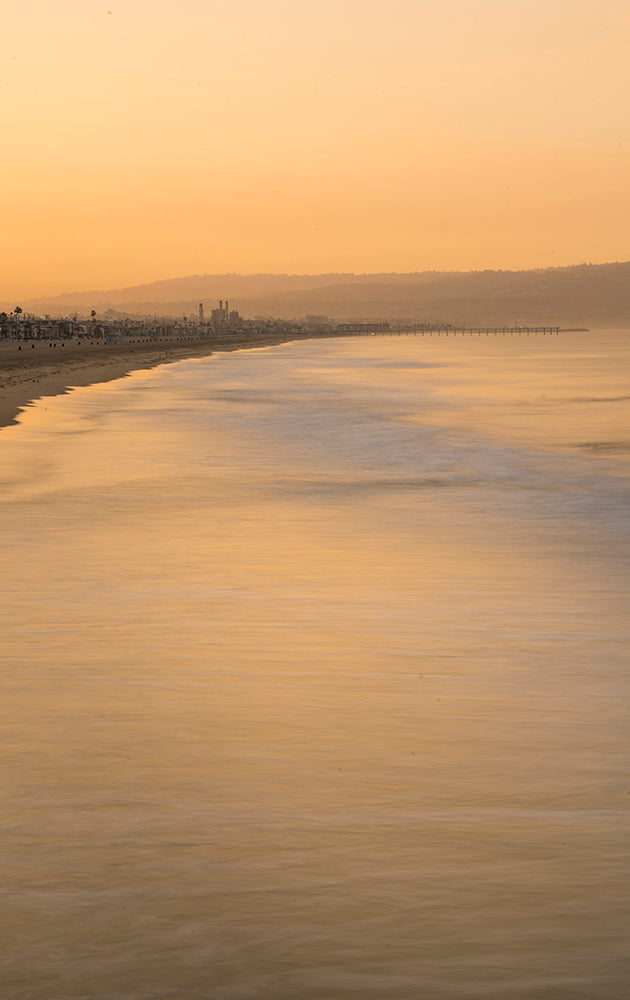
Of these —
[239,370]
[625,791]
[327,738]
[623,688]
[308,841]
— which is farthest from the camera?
[239,370]

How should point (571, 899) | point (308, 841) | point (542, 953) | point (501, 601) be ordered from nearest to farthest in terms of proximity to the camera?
point (542, 953) < point (571, 899) < point (308, 841) < point (501, 601)

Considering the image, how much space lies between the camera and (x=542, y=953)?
5.52 metres

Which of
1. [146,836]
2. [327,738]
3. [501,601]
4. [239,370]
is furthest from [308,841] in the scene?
[239,370]

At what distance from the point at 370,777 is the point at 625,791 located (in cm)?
153

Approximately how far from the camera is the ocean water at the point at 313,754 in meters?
5.54

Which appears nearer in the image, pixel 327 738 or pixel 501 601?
pixel 327 738

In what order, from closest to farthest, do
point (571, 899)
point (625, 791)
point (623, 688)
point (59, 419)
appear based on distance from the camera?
1. point (571, 899)
2. point (625, 791)
3. point (623, 688)
4. point (59, 419)

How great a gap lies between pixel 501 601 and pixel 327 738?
5407mm

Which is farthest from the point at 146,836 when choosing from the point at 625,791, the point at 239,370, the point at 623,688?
the point at 239,370

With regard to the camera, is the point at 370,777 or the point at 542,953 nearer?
the point at 542,953

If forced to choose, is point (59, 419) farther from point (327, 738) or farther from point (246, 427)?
point (327, 738)

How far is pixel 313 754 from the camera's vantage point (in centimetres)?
840

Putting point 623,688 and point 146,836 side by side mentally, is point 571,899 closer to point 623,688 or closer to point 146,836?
point 146,836

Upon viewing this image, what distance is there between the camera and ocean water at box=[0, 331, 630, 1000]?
218 inches
